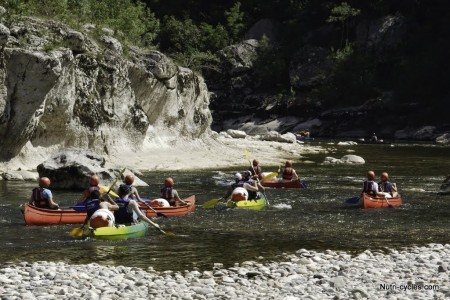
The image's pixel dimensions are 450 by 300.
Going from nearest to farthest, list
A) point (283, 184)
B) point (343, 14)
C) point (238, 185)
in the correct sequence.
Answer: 1. point (238, 185)
2. point (283, 184)
3. point (343, 14)

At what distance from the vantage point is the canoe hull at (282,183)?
28562 millimetres

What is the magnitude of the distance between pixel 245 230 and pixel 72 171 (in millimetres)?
9835

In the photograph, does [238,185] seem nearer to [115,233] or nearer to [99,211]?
[99,211]

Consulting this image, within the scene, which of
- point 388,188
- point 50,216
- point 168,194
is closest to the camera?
point 50,216

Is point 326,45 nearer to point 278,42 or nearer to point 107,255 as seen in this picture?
point 278,42

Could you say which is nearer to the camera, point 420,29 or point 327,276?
point 327,276

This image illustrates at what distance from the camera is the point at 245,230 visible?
1861 cm

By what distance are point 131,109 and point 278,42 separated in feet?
177

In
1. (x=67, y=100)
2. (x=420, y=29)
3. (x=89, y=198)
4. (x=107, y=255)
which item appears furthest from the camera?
(x=420, y=29)

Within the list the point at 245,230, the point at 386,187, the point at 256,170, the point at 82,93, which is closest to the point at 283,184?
the point at 256,170

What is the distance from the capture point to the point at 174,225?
19453 mm

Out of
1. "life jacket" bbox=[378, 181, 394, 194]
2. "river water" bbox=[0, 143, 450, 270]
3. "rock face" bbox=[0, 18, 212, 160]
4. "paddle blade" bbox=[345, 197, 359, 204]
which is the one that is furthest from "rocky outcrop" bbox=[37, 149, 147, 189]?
"life jacket" bbox=[378, 181, 394, 194]

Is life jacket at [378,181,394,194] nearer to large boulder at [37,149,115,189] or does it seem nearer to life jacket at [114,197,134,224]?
large boulder at [37,149,115,189]

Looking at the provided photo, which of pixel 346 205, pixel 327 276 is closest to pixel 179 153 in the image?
pixel 346 205
